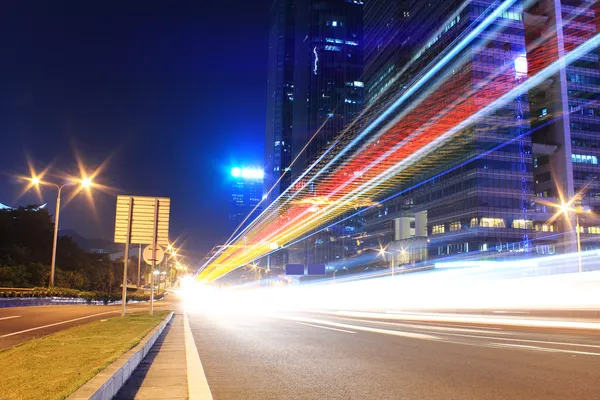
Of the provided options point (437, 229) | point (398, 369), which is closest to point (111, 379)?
Result: point (398, 369)

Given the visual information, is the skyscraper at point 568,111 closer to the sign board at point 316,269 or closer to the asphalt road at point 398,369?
the sign board at point 316,269

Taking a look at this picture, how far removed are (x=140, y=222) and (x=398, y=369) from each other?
590 inches

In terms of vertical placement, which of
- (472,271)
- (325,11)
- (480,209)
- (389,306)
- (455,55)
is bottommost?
(389,306)

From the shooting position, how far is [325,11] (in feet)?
634

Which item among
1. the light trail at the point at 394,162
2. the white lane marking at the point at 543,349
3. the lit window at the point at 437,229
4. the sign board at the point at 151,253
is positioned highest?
the light trail at the point at 394,162

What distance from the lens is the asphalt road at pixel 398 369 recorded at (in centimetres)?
696

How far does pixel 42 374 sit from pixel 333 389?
3.97 meters

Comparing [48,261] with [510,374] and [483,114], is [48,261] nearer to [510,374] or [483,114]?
[510,374]

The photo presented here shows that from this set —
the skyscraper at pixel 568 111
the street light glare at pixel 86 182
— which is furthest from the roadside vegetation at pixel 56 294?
the skyscraper at pixel 568 111

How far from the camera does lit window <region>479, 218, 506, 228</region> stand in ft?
277

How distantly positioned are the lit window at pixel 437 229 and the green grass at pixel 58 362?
84586 millimetres

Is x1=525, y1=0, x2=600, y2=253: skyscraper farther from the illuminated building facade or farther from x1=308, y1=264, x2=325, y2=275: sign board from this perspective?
x1=308, y1=264, x2=325, y2=275: sign board

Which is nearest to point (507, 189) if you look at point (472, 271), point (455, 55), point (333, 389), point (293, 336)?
point (455, 55)

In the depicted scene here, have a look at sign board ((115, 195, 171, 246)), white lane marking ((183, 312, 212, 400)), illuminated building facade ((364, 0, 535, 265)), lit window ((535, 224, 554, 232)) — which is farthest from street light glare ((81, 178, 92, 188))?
lit window ((535, 224, 554, 232))
